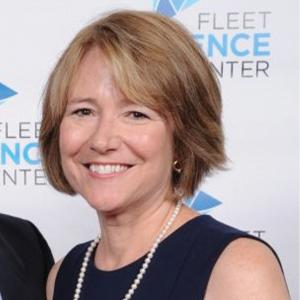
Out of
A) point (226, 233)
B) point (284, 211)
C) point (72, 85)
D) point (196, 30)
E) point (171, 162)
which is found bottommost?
point (284, 211)

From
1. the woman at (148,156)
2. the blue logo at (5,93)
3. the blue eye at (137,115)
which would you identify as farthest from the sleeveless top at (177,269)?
the blue logo at (5,93)

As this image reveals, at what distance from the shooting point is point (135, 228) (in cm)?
117

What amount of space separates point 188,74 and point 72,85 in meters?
0.20

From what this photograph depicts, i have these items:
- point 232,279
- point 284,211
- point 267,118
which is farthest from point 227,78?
point 232,279

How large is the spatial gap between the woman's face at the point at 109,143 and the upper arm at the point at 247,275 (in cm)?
20

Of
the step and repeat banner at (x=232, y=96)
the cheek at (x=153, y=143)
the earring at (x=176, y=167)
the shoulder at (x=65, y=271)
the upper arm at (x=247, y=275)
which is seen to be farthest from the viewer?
the step and repeat banner at (x=232, y=96)

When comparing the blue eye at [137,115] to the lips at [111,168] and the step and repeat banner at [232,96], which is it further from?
the step and repeat banner at [232,96]

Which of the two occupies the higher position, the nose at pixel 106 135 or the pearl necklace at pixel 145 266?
the nose at pixel 106 135

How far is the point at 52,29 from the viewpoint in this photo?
5.96 ft

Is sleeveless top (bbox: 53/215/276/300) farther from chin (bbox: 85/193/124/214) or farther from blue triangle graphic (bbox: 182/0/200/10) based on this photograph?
blue triangle graphic (bbox: 182/0/200/10)

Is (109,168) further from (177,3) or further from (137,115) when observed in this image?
(177,3)

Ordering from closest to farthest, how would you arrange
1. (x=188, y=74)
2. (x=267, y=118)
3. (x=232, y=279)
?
→ (x=232, y=279)
(x=188, y=74)
(x=267, y=118)

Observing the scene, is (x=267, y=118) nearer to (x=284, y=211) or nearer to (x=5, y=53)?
(x=284, y=211)

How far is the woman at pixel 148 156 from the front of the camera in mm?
1021
